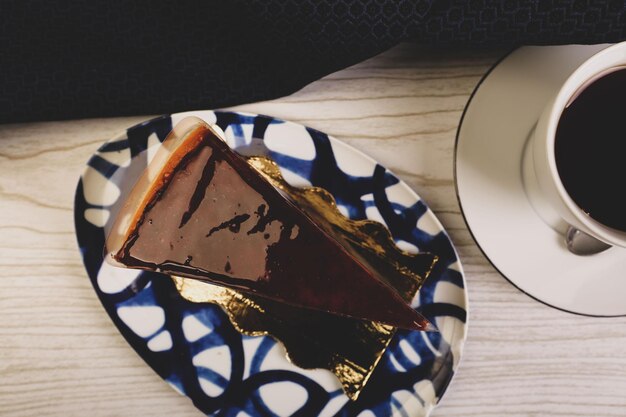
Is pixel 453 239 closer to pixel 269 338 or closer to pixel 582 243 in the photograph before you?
pixel 582 243

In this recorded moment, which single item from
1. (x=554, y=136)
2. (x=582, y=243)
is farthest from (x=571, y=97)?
(x=582, y=243)

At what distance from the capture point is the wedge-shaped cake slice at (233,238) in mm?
551

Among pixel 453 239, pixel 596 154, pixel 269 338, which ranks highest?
pixel 596 154

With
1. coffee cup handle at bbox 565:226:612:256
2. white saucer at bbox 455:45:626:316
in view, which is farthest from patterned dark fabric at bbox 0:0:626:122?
coffee cup handle at bbox 565:226:612:256

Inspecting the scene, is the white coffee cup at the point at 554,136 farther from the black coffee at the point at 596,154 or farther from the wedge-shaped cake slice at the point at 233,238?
the wedge-shaped cake slice at the point at 233,238

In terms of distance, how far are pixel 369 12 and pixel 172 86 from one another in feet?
0.73

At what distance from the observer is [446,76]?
2.05ft

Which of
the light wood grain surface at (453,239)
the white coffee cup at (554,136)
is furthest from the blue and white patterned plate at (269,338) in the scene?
the white coffee cup at (554,136)

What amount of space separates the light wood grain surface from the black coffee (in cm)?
13

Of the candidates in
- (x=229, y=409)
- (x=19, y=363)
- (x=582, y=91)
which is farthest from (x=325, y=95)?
(x=19, y=363)

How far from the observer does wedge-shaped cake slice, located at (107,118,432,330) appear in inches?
21.7

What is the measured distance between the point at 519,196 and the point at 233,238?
0.30 m

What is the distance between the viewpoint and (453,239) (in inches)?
24.8

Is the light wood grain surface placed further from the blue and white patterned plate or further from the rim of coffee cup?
the rim of coffee cup
